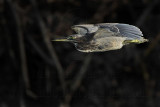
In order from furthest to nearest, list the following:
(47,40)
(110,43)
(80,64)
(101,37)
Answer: (80,64) < (47,40) < (101,37) < (110,43)

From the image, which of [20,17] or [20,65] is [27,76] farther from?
[20,17]

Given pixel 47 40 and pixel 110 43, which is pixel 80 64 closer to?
pixel 47 40

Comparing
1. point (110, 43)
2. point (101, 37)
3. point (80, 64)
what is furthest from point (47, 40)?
point (110, 43)

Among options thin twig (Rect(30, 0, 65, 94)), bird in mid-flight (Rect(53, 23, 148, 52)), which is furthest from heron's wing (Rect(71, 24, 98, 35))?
thin twig (Rect(30, 0, 65, 94))

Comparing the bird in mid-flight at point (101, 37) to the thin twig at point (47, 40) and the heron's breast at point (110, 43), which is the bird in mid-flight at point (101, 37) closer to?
the heron's breast at point (110, 43)

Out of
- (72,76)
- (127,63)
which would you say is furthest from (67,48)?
(127,63)

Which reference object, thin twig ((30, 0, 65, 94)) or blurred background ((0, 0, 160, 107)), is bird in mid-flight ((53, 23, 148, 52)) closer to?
thin twig ((30, 0, 65, 94))

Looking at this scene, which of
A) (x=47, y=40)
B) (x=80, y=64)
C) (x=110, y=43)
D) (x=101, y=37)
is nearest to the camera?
(x=110, y=43)

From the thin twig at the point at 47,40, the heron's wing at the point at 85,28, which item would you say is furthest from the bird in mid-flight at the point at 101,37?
the thin twig at the point at 47,40
